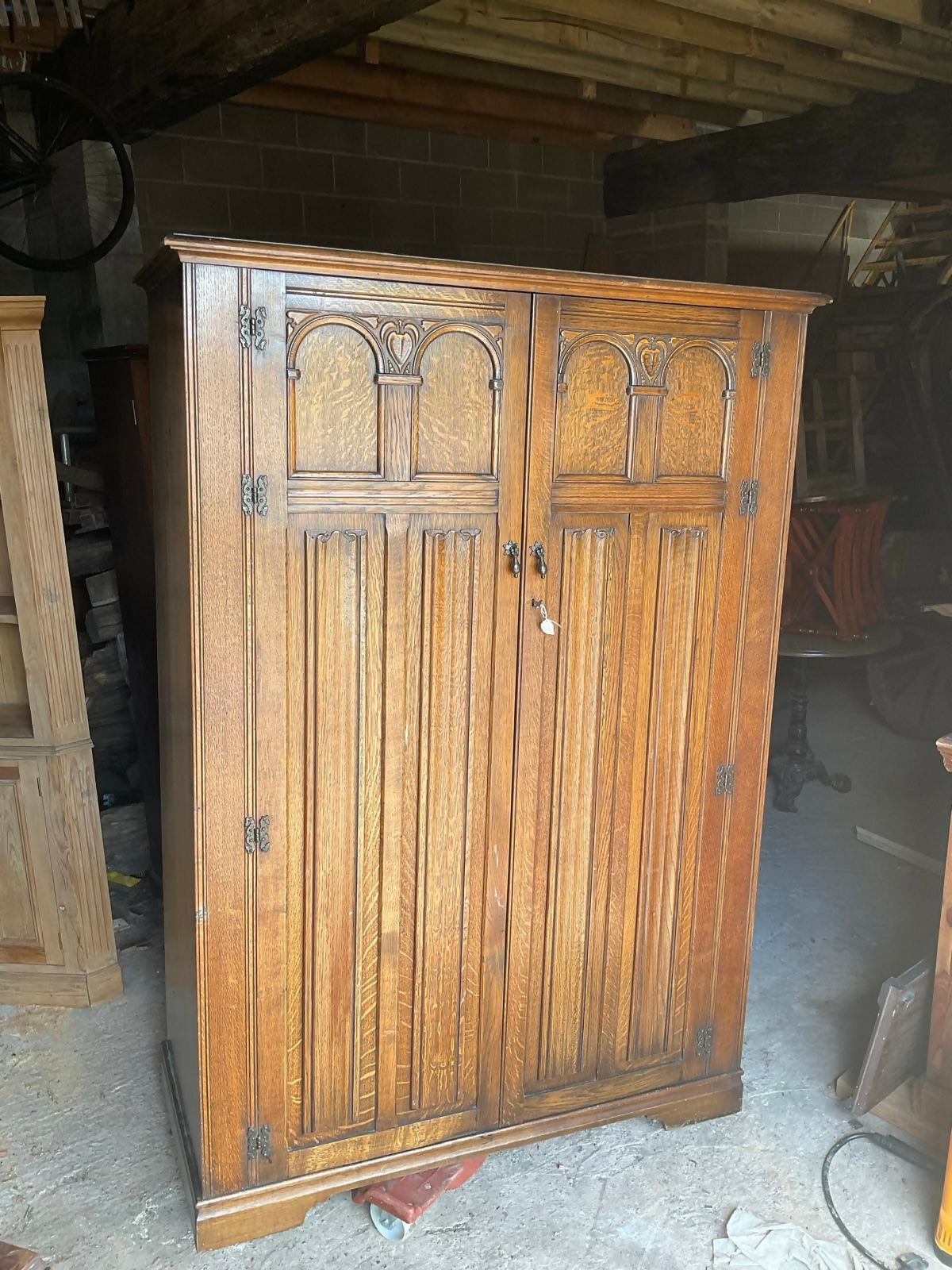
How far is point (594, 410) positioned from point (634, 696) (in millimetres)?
564

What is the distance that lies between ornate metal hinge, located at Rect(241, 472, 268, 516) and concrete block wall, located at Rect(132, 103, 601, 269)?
2965 millimetres

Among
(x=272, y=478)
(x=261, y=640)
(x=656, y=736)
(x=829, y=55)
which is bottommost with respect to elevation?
(x=656, y=736)

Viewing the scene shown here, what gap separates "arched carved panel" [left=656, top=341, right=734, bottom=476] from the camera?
1901 millimetres

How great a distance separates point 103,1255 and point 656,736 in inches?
56.5

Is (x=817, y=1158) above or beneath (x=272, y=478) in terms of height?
beneath

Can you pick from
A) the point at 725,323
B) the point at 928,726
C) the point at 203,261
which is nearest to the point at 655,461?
the point at 725,323

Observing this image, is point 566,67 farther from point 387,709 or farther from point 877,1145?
point 877,1145

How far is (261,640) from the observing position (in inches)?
66.6

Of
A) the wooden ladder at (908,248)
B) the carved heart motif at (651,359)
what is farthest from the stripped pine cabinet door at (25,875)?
the wooden ladder at (908,248)

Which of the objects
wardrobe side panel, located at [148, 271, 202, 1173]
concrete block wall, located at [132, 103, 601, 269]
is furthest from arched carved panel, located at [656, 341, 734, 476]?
concrete block wall, located at [132, 103, 601, 269]

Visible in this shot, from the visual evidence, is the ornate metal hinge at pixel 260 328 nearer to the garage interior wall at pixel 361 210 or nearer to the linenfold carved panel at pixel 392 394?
the linenfold carved panel at pixel 392 394

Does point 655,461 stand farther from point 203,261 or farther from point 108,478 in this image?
point 108,478

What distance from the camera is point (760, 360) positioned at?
1.97m

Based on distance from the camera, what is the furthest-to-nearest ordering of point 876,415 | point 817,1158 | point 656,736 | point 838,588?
point 876,415 < point 838,588 < point 817,1158 < point 656,736
